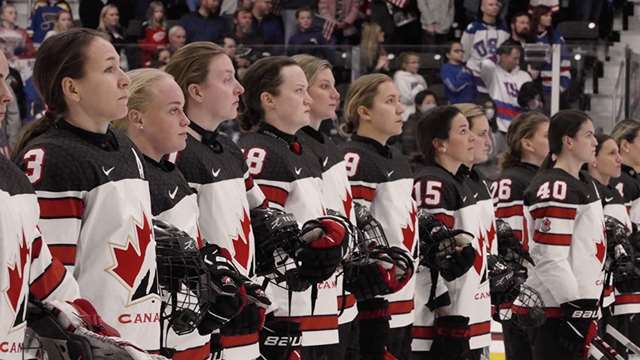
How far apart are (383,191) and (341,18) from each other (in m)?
7.47

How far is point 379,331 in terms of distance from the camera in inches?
216

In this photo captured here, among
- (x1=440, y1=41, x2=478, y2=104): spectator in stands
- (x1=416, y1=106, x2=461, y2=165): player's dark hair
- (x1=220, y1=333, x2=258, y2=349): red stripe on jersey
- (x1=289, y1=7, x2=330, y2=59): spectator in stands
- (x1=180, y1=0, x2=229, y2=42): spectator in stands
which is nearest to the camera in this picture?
(x1=220, y1=333, x2=258, y2=349): red stripe on jersey

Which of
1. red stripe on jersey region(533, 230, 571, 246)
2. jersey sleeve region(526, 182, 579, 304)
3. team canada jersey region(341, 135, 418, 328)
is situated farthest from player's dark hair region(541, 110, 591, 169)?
team canada jersey region(341, 135, 418, 328)

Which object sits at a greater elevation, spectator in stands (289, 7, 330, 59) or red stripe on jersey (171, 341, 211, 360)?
red stripe on jersey (171, 341, 211, 360)

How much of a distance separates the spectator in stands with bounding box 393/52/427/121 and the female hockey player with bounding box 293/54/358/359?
484 centimetres

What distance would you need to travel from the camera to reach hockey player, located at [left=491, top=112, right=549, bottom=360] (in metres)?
7.05

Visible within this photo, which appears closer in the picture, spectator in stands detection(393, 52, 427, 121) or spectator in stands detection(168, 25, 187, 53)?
spectator in stands detection(393, 52, 427, 121)

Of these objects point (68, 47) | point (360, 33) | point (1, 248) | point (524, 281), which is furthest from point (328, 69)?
point (360, 33)

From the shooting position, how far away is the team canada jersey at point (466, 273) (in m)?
5.81

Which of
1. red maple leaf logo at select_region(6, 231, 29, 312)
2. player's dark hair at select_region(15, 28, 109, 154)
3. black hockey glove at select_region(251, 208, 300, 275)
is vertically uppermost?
player's dark hair at select_region(15, 28, 109, 154)

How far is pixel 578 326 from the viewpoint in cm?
650

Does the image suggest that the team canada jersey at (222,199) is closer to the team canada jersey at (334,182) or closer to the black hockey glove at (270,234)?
the black hockey glove at (270,234)

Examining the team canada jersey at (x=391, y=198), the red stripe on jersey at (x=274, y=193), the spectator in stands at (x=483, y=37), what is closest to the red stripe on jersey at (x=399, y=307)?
the team canada jersey at (x=391, y=198)

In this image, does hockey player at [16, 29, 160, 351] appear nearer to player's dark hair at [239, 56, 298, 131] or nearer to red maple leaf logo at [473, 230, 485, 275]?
player's dark hair at [239, 56, 298, 131]
